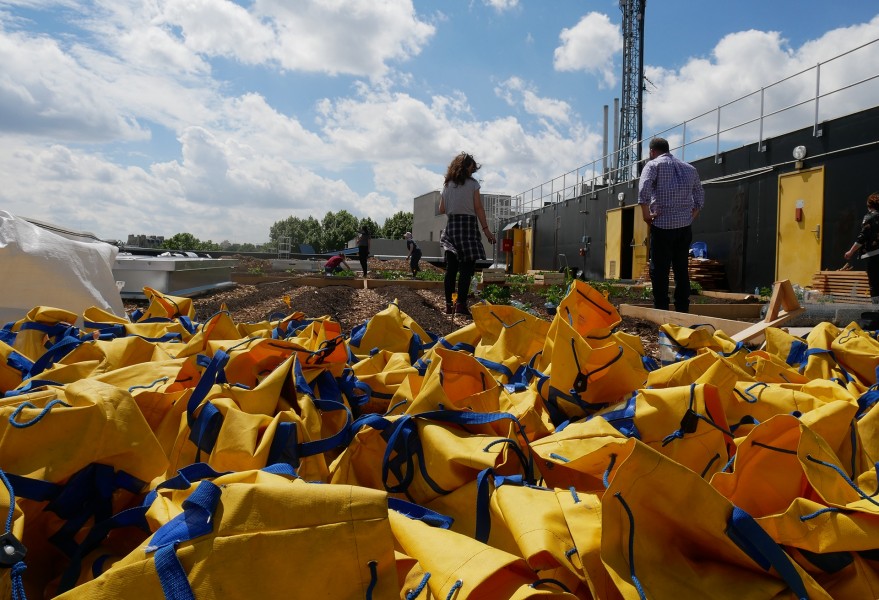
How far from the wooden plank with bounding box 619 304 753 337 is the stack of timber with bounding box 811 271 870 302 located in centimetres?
539

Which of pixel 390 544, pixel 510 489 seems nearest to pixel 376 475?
pixel 510 489

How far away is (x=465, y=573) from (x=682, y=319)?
4.63m

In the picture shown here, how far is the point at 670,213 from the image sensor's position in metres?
5.97

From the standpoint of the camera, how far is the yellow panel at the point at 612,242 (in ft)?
68.5

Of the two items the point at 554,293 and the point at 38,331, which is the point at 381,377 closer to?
the point at 38,331

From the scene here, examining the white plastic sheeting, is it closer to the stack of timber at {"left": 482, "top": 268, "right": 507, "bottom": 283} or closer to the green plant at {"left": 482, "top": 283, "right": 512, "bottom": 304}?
the green plant at {"left": 482, "top": 283, "right": 512, "bottom": 304}

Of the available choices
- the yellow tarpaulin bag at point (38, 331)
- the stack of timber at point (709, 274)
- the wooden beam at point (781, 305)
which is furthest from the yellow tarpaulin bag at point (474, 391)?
the stack of timber at point (709, 274)

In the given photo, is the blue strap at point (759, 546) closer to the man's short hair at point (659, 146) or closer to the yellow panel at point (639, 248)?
the man's short hair at point (659, 146)

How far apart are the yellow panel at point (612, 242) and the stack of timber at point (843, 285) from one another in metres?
9.61

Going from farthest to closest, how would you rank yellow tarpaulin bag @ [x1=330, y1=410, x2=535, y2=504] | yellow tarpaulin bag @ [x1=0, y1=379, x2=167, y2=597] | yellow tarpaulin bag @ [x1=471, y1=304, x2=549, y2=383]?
yellow tarpaulin bag @ [x1=471, y1=304, x2=549, y2=383] < yellow tarpaulin bag @ [x1=330, y1=410, x2=535, y2=504] < yellow tarpaulin bag @ [x1=0, y1=379, x2=167, y2=597]

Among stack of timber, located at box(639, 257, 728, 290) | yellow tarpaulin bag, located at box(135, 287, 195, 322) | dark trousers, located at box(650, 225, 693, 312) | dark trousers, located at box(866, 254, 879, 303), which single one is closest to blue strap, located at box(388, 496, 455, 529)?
yellow tarpaulin bag, located at box(135, 287, 195, 322)

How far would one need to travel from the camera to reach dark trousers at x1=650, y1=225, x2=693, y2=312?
19.7 feet

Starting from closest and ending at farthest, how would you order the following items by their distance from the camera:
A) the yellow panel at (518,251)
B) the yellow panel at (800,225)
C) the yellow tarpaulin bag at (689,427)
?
the yellow tarpaulin bag at (689,427) → the yellow panel at (800,225) → the yellow panel at (518,251)

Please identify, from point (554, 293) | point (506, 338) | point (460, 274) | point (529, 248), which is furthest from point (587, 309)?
point (529, 248)
